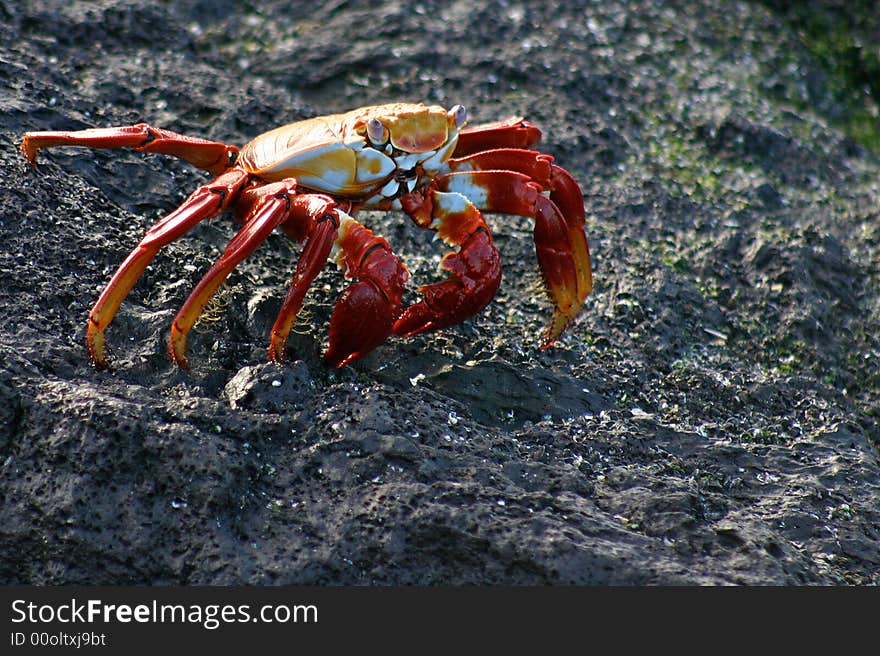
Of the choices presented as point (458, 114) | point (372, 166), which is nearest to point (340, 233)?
point (372, 166)

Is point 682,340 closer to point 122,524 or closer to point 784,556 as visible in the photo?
point 784,556

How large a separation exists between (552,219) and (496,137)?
1.61 ft

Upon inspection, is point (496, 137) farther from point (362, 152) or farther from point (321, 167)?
point (321, 167)

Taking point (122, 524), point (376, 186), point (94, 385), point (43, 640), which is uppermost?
point (376, 186)

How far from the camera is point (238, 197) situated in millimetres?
3240

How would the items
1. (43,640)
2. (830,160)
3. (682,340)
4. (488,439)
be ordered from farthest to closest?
1. (830,160)
2. (682,340)
3. (488,439)
4. (43,640)

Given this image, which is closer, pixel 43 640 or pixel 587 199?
pixel 43 640

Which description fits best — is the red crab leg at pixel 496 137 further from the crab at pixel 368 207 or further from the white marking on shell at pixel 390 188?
the white marking on shell at pixel 390 188

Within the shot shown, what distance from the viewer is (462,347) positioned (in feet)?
Result: 11.5

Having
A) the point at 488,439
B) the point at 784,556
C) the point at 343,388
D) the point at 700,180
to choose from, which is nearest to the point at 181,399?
the point at 343,388

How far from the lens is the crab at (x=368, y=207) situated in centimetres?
298

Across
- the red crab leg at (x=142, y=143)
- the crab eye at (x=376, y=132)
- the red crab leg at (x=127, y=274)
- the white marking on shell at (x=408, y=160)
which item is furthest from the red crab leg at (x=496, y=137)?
the red crab leg at (x=127, y=274)

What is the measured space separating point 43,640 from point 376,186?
5.57 ft

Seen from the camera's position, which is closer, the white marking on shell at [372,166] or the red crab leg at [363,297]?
the red crab leg at [363,297]
